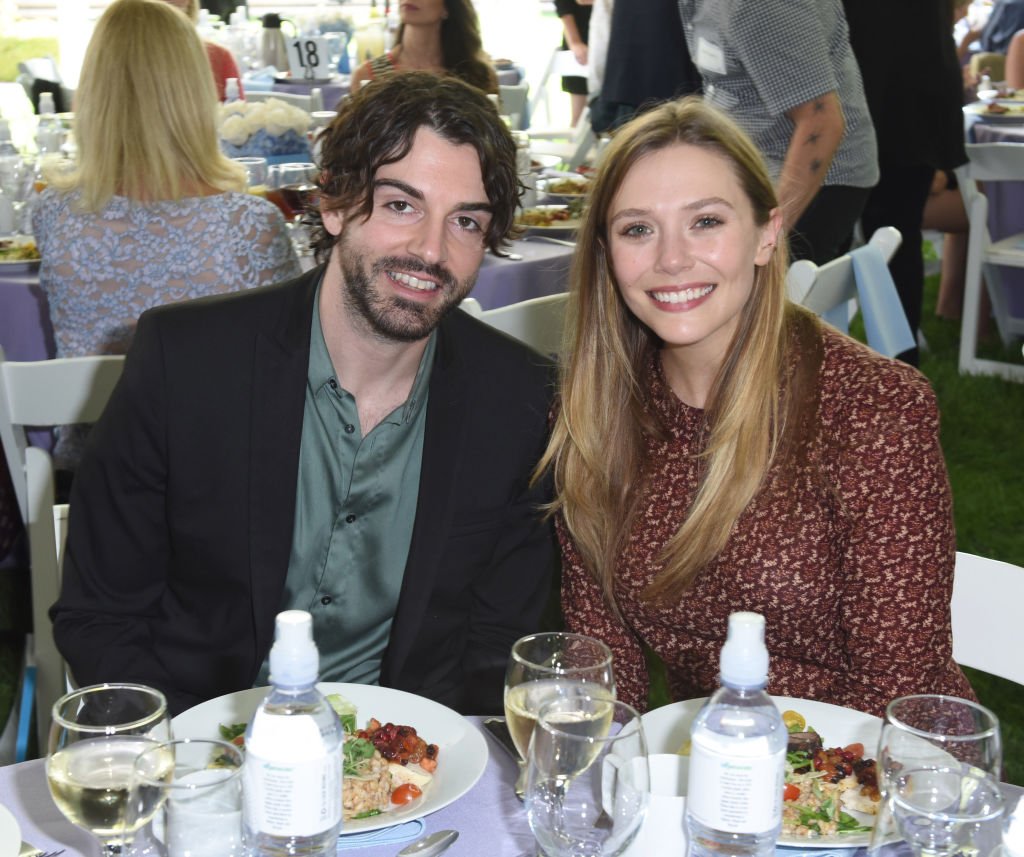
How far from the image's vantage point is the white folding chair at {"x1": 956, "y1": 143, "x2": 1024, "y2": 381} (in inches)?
197

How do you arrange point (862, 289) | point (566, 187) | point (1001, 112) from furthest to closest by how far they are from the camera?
point (1001, 112)
point (566, 187)
point (862, 289)

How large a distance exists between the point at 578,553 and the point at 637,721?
0.83 metres

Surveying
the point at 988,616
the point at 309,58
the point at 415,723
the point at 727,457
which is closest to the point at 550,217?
the point at 727,457

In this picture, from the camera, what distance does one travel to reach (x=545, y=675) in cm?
126

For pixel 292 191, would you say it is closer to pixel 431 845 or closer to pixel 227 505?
pixel 227 505

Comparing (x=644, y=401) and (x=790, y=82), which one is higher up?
(x=790, y=82)

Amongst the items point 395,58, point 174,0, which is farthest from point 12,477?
point 174,0

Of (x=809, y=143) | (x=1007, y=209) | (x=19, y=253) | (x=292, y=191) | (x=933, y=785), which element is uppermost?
(x=809, y=143)

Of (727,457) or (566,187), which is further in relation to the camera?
(566,187)

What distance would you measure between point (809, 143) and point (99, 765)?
10.1ft

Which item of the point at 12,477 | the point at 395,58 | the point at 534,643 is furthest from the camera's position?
the point at 395,58

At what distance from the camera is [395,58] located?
556 centimetres

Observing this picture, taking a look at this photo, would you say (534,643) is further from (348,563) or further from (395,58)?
(395,58)

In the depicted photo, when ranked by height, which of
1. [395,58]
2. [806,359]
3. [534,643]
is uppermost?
[395,58]
